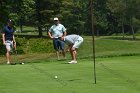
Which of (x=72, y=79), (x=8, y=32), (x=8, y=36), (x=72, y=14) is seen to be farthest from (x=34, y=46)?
(x=72, y=14)

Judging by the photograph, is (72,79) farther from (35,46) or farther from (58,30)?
(35,46)

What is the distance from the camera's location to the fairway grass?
1137 cm

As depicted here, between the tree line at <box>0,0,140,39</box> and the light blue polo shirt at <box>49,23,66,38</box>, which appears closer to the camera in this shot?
the light blue polo shirt at <box>49,23,66,38</box>

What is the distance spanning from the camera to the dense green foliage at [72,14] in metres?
47.9

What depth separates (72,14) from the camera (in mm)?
98812

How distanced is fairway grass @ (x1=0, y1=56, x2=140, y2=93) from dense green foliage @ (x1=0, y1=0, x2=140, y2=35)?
231 cm

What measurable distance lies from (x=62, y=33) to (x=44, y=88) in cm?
992

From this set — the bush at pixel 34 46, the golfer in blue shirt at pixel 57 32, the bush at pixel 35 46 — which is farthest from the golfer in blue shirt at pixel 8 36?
the bush at pixel 35 46

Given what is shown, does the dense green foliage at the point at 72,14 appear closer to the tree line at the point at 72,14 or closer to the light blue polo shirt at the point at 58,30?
the tree line at the point at 72,14

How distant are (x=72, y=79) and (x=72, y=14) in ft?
282

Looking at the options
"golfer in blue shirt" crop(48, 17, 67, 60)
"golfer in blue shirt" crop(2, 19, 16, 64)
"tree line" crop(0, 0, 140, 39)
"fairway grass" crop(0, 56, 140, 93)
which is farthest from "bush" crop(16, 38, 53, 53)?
"fairway grass" crop(0, 56, 140, 93)

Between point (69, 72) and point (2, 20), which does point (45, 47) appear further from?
point (69, 72)

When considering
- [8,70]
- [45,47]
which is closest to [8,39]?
[8,70]

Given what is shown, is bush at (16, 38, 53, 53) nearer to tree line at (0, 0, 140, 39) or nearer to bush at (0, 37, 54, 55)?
bush at (0, 37, 54, 55)
